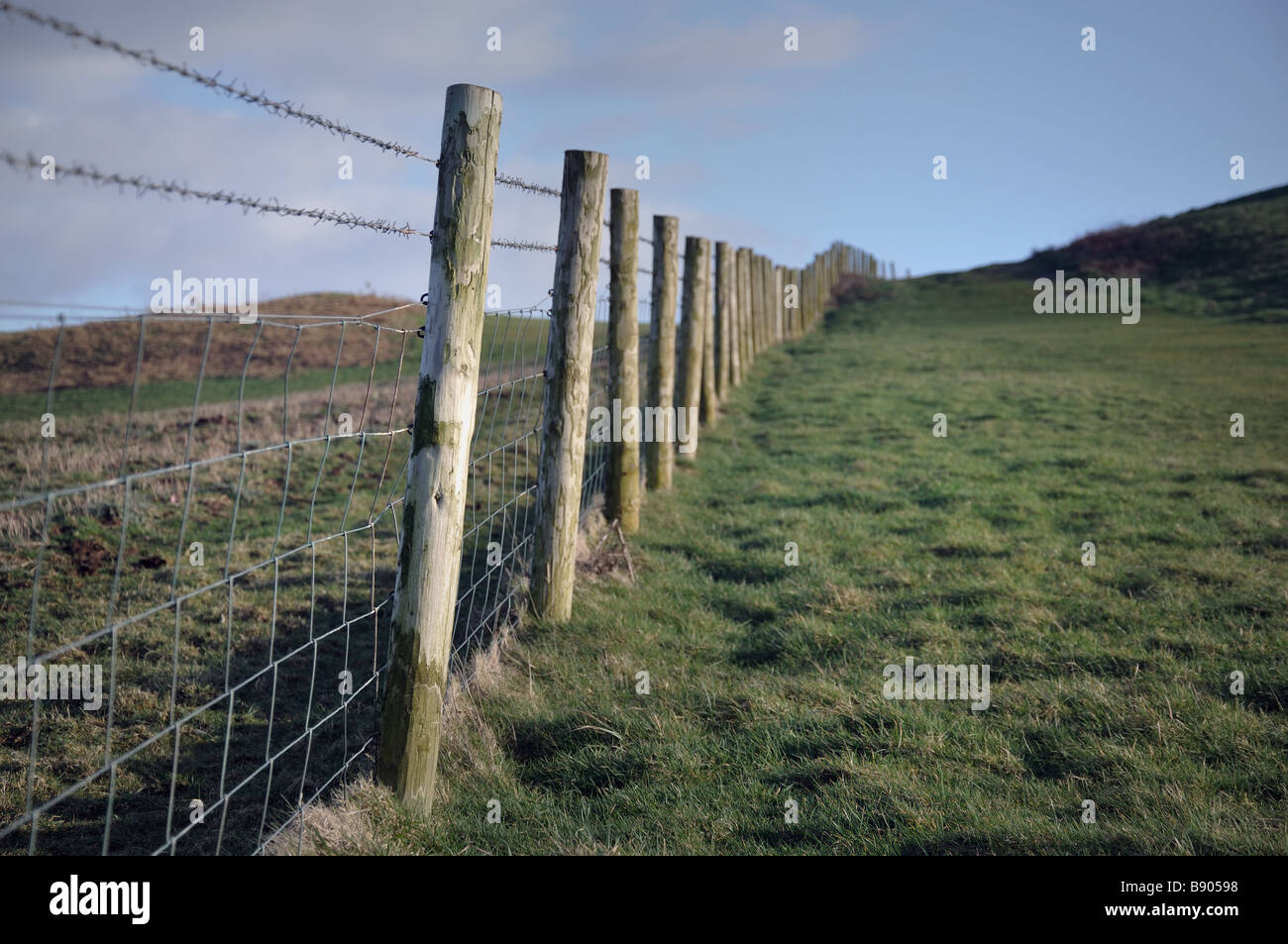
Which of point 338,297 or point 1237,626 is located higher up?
point 338,297

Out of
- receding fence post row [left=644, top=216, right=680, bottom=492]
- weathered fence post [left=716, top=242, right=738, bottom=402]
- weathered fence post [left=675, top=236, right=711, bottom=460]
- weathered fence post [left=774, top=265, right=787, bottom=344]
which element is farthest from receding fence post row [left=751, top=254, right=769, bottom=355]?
receding fence post row [left=644, top=216, right=680, bottom=492]

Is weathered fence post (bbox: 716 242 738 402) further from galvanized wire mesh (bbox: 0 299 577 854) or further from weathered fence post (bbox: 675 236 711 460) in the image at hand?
galvanized wire mesh (bbox: 0 299 577 854)

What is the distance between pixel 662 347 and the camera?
8133mm

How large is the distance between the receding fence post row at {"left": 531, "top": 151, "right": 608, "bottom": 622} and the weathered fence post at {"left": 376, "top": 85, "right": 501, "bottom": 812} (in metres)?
1.65

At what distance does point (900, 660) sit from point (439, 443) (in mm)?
2672

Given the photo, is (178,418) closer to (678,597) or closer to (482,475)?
(482,475)

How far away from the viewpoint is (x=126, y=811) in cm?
362

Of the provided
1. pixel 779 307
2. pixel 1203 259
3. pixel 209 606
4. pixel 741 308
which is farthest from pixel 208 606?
pixel 1203 259

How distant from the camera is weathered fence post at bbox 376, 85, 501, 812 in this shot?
3.17 metres

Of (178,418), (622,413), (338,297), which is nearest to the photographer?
(622,413)

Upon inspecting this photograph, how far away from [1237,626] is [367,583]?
18.0ft

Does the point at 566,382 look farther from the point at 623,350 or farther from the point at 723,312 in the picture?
the point at 723,312
